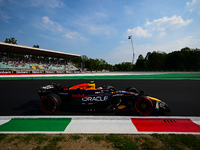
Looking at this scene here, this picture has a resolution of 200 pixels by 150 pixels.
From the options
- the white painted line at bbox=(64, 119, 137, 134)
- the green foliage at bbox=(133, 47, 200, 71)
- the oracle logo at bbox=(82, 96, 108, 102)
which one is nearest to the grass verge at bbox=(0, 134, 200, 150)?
the white painted line at bbox=(64, 119, 137, 134)

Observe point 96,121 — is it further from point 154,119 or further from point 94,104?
point 154,119

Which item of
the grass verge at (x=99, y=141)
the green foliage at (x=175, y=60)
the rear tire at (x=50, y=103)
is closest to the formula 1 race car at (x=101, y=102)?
the rear tire at (x=50, y=103)

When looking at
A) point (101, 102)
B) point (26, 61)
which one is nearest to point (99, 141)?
point (101, 102)

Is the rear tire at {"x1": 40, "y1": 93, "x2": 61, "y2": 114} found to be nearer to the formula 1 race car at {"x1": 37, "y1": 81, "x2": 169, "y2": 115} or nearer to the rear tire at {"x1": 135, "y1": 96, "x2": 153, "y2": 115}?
the formula 1 race car at {"x1": 37, "y1": 81, "x2": 169, "y2": 115}

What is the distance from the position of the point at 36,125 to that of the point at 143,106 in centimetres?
315

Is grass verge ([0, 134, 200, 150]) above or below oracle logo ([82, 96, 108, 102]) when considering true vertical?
below

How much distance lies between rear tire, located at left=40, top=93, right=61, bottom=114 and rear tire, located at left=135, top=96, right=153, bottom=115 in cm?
257

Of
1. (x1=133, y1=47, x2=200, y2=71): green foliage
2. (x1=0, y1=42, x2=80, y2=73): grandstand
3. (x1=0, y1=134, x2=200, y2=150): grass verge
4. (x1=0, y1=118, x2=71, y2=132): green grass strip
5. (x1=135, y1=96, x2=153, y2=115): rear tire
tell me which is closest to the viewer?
(x1=0, y1=134, x2=200, y2=150): grass verge

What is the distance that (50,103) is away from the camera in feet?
11.6

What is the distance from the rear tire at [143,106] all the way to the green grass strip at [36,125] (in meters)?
2.14

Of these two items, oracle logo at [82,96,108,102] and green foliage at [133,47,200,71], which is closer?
oracle logo at [82,96,108,102]

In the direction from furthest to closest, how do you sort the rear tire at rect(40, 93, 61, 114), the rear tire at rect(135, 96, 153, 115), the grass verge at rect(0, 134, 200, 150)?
the rear tire at rect(40, 93, 61, 114), the rear tire at rect(135, 96, 153, 115), the grass verge at rect(0, 134, 200, 150)

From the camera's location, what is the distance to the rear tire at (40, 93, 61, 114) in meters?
3.47

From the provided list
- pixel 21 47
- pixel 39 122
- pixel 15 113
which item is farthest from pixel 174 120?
pixel 21 47
